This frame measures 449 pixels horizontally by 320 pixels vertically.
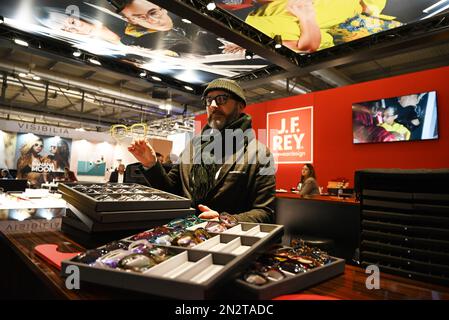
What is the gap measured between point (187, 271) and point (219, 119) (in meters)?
1.15

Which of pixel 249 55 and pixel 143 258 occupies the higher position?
pixel 249 55

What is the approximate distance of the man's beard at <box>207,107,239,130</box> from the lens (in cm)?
155

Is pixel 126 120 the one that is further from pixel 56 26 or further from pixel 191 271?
pixel 191 271

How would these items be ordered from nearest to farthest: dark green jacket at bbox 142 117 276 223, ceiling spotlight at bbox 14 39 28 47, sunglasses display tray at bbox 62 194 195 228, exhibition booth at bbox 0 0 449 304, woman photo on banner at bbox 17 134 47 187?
exhibition booth at bbox 0 0 449 304, sunglasses display tray at bbox 62 194 195 228, dark green jacket at bbox 142 117 276 223, ceiling spotlight at bbox 14 39 28 47, woman photo on banner at bbox 17 134 47 187

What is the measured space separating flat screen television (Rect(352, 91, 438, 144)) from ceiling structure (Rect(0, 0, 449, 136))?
84cm

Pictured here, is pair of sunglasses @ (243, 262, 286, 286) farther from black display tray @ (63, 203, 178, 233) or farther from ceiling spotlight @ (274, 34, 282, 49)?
ceiling spotlight @ (274, 34, 282, 49)

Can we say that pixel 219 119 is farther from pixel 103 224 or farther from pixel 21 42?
pixel 21 42

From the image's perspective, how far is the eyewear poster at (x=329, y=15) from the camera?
12.7ft

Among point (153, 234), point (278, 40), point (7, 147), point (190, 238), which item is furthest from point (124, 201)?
point (7, 147)

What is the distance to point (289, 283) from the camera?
536 millimetres

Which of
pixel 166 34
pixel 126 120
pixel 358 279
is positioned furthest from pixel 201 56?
pixel 126 120

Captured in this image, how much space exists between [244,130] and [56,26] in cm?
491

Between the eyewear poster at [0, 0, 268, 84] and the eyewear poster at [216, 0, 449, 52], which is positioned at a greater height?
the eyewear poster at [0, 0, 268, 84]

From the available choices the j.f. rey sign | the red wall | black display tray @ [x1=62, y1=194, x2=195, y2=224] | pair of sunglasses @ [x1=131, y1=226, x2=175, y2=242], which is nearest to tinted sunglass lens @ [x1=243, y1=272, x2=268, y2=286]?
pair of sunglasses @ [x1=131, y1=226, x2=175, y2=242]
